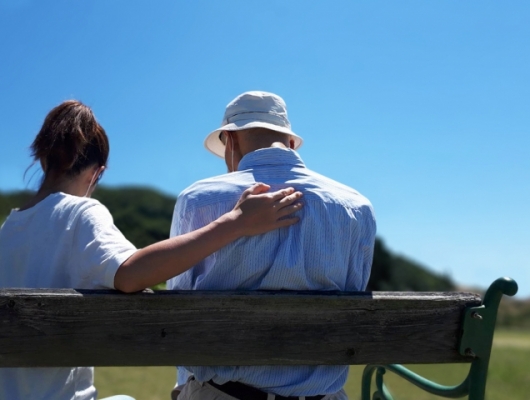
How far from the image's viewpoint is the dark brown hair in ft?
7.30

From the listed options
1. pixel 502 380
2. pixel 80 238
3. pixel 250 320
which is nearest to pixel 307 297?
pixel 250 320

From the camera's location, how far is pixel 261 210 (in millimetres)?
1945

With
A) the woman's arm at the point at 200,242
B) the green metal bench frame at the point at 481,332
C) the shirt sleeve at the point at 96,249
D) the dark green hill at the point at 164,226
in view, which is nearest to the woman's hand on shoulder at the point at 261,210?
the woman's arm at the point at 200,242

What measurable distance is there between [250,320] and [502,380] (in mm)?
11544

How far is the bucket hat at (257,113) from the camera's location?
2.27m

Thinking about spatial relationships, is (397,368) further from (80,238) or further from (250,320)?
(80,238)

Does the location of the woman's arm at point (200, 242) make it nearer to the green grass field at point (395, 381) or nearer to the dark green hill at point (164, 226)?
the dark green hill at point (164, 226)

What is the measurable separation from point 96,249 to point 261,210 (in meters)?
0.49

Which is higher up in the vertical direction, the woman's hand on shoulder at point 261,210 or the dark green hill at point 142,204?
the woman's hand on shoulder at point 261,210

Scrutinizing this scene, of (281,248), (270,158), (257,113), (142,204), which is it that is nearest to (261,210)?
(281,248)

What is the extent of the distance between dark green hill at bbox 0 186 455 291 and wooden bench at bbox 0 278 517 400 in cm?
296

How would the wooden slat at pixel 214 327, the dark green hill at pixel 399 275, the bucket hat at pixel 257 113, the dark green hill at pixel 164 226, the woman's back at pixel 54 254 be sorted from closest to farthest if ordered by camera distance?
the wooden slat at pixel 214 327
the woman's back at pixel 54 254
the bucket hat at pixel 257 113
the dark green hill at pixel 164 226
the dark green hill at pixel 399 275

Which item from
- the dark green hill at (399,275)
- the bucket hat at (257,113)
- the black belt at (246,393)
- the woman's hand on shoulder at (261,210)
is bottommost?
the dark green hill at (399,275)

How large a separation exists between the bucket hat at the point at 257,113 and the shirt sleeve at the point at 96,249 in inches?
19.7
